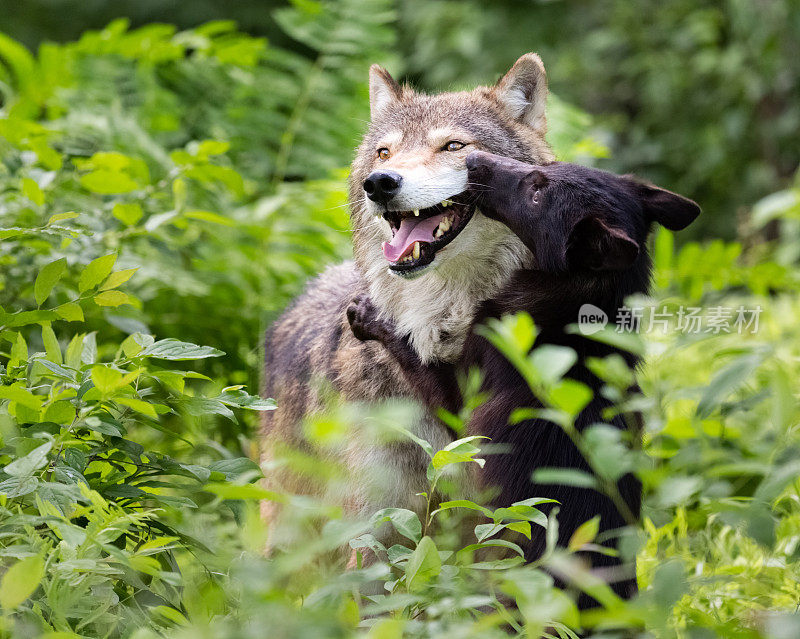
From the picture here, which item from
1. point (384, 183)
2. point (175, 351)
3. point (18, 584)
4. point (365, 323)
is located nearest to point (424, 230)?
point (384, 183)

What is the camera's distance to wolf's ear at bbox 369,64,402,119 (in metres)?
3.41

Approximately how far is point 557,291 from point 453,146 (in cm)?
67

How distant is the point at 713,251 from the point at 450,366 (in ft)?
7.50

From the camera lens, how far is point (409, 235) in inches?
114

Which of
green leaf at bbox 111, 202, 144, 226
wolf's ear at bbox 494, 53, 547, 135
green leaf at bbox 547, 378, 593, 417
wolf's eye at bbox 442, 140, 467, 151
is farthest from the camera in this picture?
wolf's ear at bbox 494, 53, 547, 135

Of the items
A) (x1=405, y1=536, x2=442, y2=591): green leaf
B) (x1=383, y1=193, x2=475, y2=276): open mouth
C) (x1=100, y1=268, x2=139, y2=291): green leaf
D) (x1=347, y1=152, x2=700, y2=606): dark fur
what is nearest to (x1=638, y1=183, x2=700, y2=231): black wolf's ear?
(x1=347, y1=152, x2=700, y2=606): dark fur

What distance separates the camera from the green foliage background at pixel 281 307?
169 cm

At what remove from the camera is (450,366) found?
2.86 meters

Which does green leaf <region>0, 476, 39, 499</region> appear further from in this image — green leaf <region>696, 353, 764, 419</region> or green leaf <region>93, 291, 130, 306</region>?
green leaf <region>696, 353, 764, 419</region>

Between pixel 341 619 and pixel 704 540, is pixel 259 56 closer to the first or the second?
pixel 704 540

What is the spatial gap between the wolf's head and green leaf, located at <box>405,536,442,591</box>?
1066 millimetres

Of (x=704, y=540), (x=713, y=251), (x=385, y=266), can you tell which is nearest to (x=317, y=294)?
(x=385, y=266)

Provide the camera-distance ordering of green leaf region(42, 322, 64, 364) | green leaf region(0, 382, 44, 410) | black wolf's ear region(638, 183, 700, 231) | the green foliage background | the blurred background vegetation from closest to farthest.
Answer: the green foliage background → green leaf region(0, 382, 44, 410) → green leaf region(42, 322, 64, 364) → black wolf's ear region(638, 183, 700, 231) → the blurred background vegetation

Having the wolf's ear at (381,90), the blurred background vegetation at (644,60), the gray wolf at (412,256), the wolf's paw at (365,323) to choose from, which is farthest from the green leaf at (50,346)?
the blurred background vegetation at (644,60)
